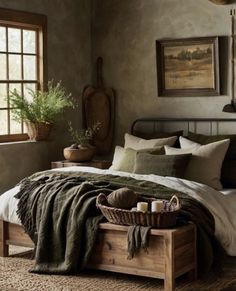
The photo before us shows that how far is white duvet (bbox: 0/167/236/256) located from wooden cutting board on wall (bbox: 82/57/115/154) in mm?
1867

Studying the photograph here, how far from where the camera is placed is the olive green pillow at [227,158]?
6.42 metres

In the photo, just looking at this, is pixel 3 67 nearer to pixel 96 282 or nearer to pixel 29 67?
pixel 29 67

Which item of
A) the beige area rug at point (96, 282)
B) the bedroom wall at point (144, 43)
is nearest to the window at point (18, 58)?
the bedroom wall at point (144, 43)

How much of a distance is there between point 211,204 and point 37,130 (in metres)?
2.52

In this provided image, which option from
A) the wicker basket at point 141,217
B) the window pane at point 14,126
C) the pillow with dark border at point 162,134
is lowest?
the wicker basket at point 141,217

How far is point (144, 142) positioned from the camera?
6.98 metres

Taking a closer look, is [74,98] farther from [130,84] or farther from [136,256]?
[136,256]

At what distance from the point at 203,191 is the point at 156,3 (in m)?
2.77

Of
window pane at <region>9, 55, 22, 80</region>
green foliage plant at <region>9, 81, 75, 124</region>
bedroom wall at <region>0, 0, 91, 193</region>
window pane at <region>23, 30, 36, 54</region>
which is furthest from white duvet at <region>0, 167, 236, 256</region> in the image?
window pane at <region>23, 30, 36, 54</region>

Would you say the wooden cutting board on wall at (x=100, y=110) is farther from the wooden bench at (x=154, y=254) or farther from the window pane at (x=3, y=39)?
the wooden bench at (x=154, y=254)

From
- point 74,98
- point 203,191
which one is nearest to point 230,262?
point 203,191

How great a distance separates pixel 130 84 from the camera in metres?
7.79

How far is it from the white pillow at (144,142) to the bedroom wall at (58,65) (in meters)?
0.98

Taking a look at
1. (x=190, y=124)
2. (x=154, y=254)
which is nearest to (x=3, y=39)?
(x=190, y=124)
